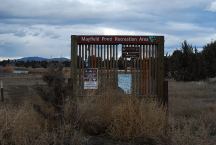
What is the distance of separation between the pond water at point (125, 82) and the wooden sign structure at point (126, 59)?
0.11 m

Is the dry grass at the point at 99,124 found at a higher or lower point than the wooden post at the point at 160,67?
lower

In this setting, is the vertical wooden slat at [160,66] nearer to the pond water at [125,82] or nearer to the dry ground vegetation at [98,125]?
the pond water at [125,82]

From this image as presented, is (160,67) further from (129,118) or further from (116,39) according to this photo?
(129,118)

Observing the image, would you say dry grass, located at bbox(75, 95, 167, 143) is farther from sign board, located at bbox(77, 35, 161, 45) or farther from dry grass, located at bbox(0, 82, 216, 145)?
sign board, located at bbox(77, 35, 161, 45)

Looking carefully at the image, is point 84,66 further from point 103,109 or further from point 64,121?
point 64,121

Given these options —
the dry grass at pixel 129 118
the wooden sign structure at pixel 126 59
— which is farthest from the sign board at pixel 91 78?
the dry grass at pixel 129 118

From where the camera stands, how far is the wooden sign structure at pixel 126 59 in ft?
48.8

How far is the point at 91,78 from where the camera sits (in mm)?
14820

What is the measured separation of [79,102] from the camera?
12234mm

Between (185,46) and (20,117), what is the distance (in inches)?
2316

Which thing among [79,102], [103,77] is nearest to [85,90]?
[103,77]

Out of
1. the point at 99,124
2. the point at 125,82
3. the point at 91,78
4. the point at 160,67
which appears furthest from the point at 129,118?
the point at 160,67

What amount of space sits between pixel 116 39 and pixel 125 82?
3.97 ft

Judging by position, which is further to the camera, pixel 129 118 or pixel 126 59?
pixel 126 59
